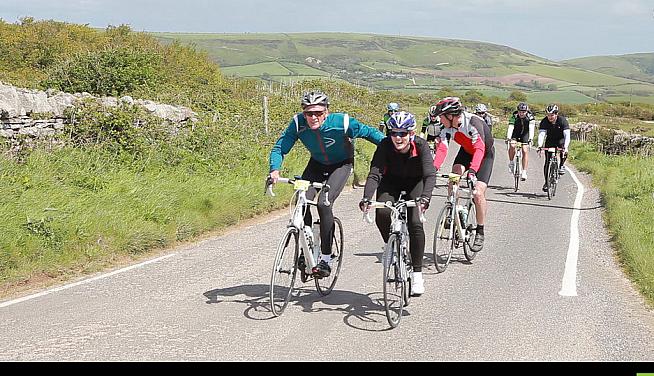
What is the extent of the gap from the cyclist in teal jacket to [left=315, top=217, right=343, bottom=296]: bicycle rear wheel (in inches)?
10.2

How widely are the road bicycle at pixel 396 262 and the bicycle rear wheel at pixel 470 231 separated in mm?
2758

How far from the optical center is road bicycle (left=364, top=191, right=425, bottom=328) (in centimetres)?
682

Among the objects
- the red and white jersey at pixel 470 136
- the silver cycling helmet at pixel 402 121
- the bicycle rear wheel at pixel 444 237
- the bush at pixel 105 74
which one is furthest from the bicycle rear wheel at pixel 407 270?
the bush at pixel 105 74

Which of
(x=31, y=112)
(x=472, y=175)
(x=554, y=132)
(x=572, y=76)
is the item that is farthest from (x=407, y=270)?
(x=572, y=76)

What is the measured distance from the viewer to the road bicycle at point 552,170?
17062 mm

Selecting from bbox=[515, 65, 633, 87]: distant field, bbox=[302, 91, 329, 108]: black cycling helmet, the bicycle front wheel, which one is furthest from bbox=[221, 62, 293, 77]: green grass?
the bicycle front wheel

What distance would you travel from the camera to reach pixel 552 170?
56.3 ft

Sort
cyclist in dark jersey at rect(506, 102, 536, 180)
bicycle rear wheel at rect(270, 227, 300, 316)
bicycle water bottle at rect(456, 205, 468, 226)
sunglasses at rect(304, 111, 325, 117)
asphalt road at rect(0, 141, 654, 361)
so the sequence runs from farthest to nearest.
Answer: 1. cyclist in dark jersey at rect(506, 102, 536, 180)
2. bicycle water bottle at rect(456, 205, 468, 226)
3. sunglasses at rect(304, 111, 325, 117)
4. bicycle rear wheel at rect(270, 227, 300, 316)
5. asphalt road at rect(0, 141, 654, 361)

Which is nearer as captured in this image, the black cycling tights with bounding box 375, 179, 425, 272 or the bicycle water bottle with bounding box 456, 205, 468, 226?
the black cycling tights with bounding box 375, 179, 425, 272

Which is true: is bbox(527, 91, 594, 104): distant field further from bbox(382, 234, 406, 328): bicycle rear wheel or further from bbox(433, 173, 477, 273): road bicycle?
bbox(382, 234, 406, 328): bicycle rear wheel

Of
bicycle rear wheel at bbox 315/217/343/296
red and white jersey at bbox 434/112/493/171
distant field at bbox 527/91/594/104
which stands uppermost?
red and white jersey at bbox 434/112/493/171

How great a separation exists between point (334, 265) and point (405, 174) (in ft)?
4.18
